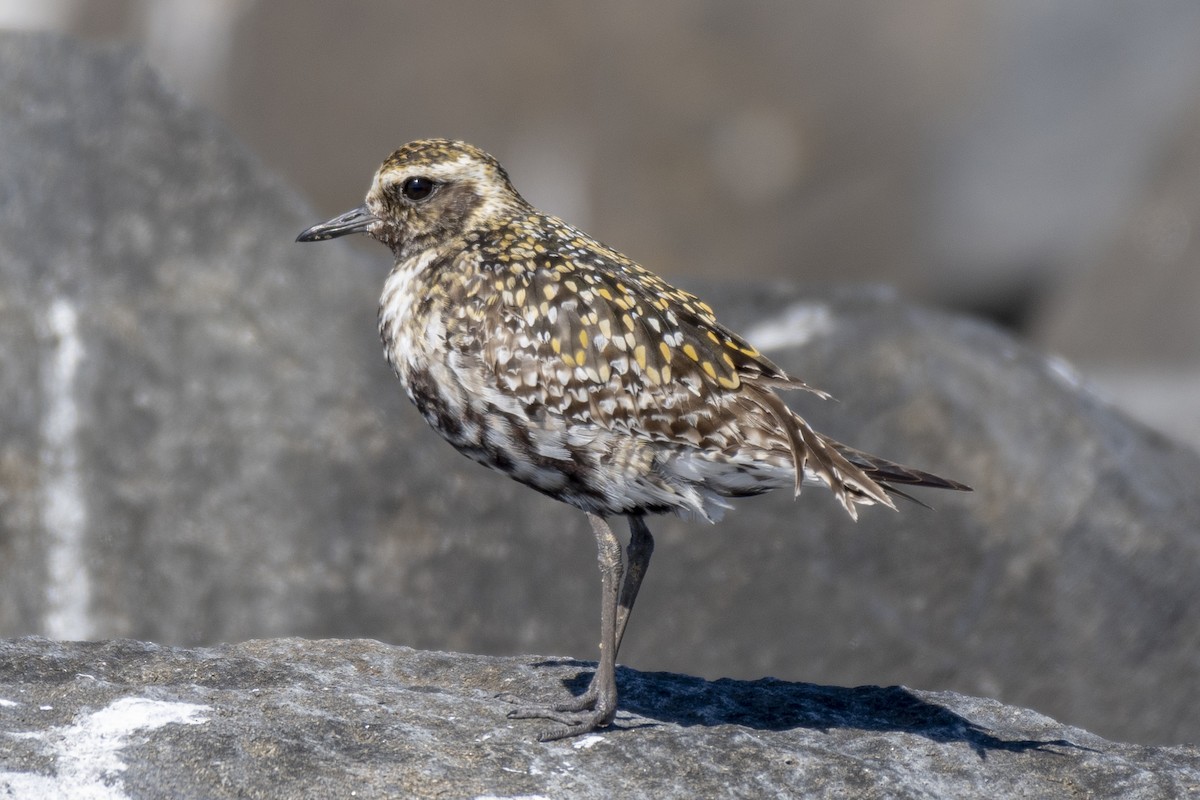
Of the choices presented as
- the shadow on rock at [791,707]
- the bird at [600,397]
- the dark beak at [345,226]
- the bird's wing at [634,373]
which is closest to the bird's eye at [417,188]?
the dark beak at [345,226]

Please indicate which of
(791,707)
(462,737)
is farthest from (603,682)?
(791,707)

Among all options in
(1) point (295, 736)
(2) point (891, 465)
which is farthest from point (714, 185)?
(1) point (295, 736)

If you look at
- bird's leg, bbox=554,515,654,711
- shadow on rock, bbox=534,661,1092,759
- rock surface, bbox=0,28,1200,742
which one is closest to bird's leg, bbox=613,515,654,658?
bird's leg, bbox=554,515,654,711

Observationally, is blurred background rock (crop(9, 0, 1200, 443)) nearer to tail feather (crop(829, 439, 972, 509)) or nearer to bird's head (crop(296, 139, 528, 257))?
bird's head (crop(296, 139, 528, 257))

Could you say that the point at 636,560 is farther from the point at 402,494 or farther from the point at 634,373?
the point at 402,494

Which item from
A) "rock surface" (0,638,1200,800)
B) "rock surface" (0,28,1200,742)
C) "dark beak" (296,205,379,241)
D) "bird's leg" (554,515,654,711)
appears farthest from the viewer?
"rock surface" (0,28,1200,742)

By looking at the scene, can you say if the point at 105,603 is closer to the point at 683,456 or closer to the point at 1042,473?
the point at 683,456

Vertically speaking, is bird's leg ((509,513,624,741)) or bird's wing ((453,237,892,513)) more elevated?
bird's wing ((453,237,892,513))
